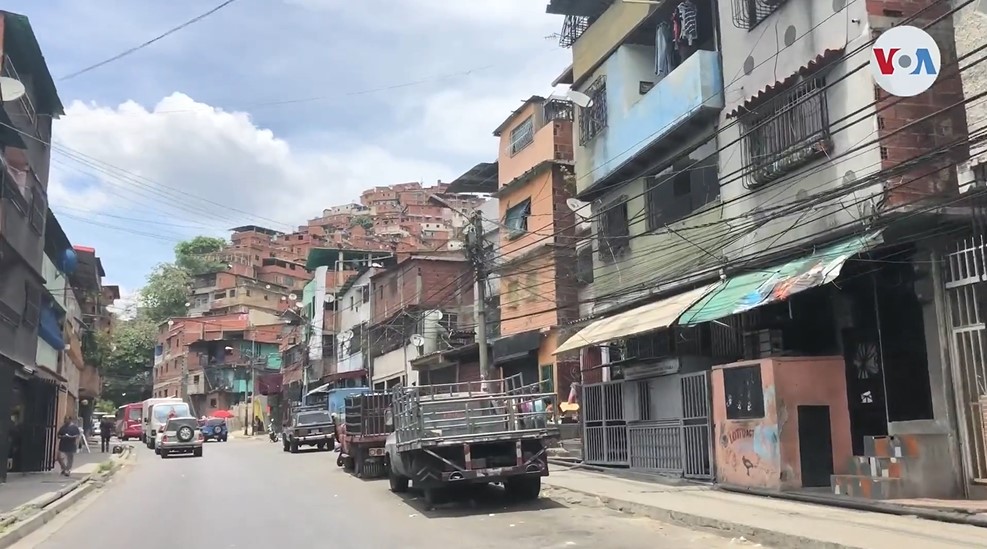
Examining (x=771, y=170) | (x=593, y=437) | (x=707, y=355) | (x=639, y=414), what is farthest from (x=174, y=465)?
(x=771, y=170)

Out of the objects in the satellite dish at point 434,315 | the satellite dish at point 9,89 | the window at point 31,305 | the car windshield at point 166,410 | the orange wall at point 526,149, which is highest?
the orange wall at point 526,149

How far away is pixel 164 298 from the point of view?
105562 mm

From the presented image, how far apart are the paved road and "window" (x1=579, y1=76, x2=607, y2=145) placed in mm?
10872

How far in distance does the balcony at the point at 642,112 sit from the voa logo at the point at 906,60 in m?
6.30

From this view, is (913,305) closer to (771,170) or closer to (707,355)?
(771,170)

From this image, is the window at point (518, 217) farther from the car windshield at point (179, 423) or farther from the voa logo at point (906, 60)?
the voa logo at point (906, 60)

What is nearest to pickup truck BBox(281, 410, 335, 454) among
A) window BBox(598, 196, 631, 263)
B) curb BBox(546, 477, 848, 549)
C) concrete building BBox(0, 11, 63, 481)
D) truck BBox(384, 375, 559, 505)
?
concrete building BBox(0, 11, 63, 481)

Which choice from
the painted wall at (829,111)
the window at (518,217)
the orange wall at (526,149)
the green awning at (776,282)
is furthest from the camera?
the window at (518,217)

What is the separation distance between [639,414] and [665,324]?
158 inches

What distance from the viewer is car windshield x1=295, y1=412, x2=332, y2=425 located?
34156mm

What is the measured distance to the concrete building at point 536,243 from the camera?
91.2 ft

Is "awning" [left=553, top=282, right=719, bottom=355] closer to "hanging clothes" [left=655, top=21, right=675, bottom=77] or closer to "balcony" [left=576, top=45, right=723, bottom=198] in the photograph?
"balcony" [left=576, top=45, right=723, bottom=198]

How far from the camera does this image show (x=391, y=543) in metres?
10.5

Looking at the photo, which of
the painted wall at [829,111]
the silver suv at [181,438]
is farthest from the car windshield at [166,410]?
the painted wall at [829,111]
